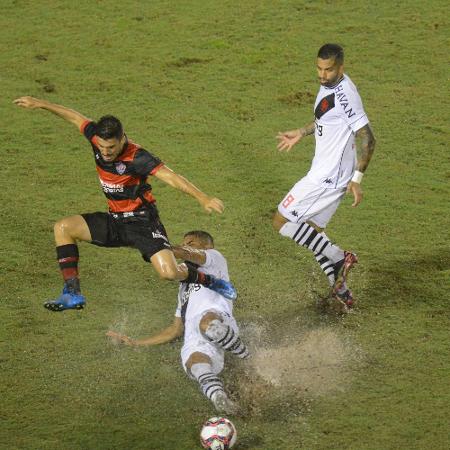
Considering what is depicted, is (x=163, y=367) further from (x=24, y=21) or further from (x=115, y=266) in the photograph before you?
(x=24, y=21)

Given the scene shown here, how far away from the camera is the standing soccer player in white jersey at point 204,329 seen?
26.9 feet

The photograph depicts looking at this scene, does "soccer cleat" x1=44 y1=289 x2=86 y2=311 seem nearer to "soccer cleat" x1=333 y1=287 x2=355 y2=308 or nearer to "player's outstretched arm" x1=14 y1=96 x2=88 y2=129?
"player's outstretched arm" x1=14 y1=96 x2=88 y2=129

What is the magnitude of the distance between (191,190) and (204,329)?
3.98 ft

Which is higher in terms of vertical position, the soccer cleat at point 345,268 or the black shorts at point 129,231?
the black shorts at point 129,231

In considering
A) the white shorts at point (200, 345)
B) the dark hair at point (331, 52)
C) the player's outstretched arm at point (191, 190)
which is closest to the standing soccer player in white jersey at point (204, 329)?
the white shorts at point (200, 345)

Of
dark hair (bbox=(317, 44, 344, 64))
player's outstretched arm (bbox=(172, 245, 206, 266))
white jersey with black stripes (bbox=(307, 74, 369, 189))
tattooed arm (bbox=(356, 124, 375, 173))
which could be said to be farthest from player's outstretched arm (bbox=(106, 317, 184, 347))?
dark hair (bbox=(317, 44, 344, 64))

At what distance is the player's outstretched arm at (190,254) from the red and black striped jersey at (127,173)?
1.79 ft

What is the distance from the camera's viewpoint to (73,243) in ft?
29.7

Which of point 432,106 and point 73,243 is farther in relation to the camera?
point 432,106

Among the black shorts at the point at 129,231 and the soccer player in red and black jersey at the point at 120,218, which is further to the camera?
the black shorts at the point at 129,231

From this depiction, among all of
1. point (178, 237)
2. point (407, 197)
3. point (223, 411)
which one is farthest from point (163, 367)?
point (407, 197)

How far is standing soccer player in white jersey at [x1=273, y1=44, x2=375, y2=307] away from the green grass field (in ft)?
1.84

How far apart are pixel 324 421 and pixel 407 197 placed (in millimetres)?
4400

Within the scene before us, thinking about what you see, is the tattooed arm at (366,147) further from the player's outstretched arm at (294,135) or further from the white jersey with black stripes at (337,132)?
the player's outstretched arm at (294,135)
